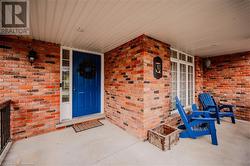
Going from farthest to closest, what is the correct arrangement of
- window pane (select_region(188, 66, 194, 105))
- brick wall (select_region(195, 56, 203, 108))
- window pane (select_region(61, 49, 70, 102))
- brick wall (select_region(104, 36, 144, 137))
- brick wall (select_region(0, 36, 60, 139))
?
brick wall (select_region(195, 56, 203, 108)), window pane (select_region(188, 66, 194, 105)), window pane (select_region(61, 49, 70, 102)), brick wall (select_region(104, 36, 144, 137)), brick wall (select_region(0, 36, 60, 139))

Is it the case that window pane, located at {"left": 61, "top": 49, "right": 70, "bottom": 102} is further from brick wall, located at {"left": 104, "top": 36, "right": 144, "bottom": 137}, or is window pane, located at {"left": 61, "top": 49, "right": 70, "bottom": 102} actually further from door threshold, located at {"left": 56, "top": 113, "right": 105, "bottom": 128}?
brick wall, located at {"left": 104, "top": 36, "right": 144, "bottom": 137}

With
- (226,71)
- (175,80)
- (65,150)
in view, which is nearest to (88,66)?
(65,150)

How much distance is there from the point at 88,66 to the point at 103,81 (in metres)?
0.81

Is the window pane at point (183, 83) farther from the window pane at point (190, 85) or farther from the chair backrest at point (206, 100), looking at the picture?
the chair backrest at point (206, 100)

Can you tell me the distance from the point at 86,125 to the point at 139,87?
6.84 feet

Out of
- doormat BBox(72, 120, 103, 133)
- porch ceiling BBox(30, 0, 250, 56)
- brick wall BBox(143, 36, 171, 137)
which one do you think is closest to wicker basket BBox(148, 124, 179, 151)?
brick wall BBox(143, 36, 171, 137)

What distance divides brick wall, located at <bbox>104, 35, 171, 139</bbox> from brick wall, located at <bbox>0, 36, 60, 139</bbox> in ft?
5.80

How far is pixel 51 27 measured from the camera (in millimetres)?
2389

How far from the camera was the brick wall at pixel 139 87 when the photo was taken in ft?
9.13

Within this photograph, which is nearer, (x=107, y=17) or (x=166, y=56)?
(x=107, y=17)

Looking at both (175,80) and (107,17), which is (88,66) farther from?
(175,80)

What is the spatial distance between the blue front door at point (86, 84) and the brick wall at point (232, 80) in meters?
4.80

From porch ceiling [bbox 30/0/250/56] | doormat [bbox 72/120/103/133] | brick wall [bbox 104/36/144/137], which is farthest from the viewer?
doormat [bbox 72/120/103/133]

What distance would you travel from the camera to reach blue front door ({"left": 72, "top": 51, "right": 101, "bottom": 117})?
386 centimetres
